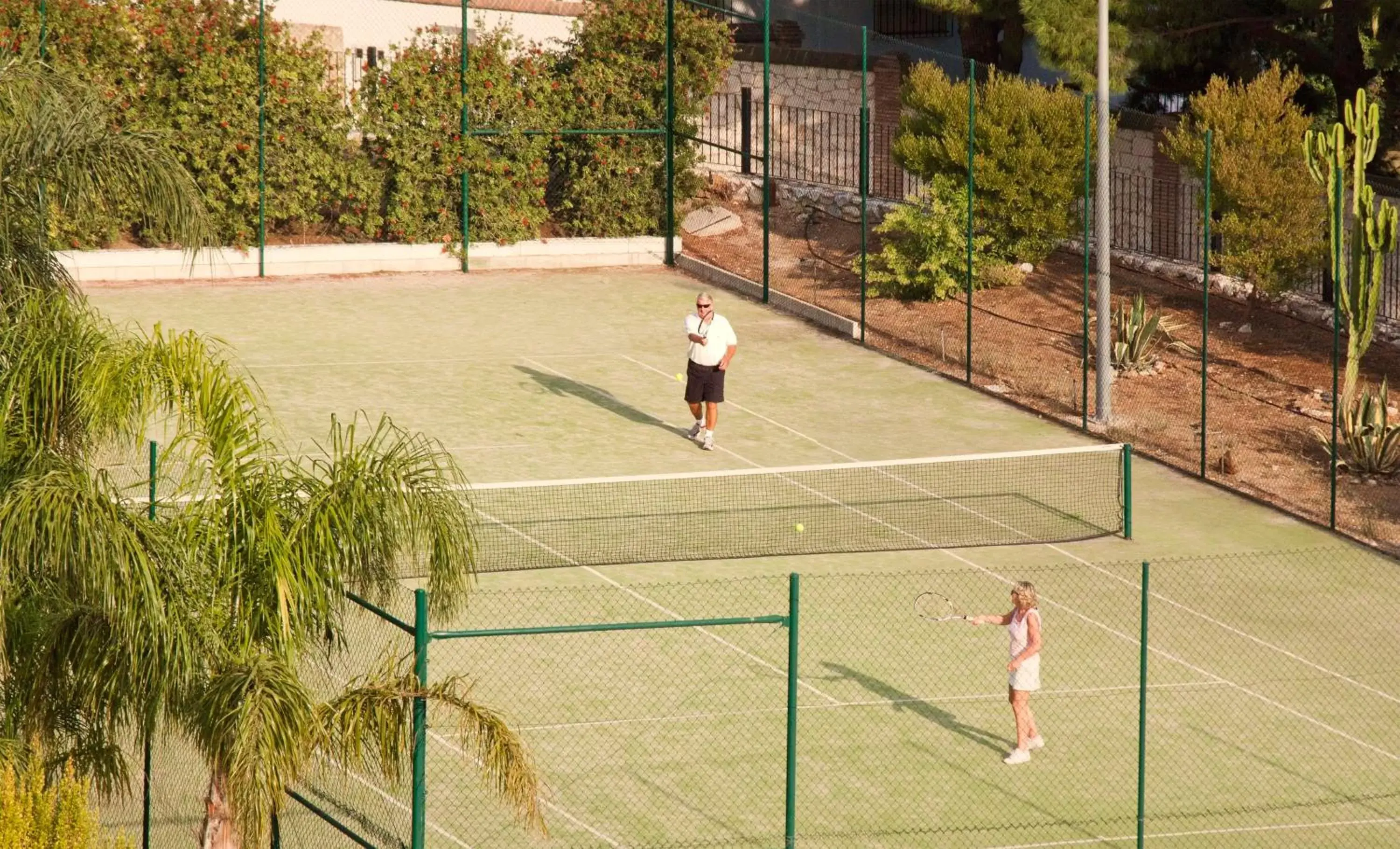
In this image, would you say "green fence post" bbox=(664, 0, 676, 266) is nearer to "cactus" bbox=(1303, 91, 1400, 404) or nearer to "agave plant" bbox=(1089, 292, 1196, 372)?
"agave plant" bbox=(1089, 292, 1196, 372)

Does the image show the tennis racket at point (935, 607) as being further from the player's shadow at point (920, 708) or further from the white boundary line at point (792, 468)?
the white boundary line at point (792, 468)

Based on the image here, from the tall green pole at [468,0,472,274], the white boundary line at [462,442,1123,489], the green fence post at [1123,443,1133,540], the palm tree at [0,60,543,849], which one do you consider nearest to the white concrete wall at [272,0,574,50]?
the tall green pole at [468,0,472,274]

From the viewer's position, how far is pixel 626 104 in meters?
29.8

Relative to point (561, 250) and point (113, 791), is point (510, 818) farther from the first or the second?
point (561, 250)

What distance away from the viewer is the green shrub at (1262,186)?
83.8 ft

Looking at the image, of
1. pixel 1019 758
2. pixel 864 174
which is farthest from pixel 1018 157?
pixel 1019 758

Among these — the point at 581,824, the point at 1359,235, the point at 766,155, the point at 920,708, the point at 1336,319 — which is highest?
the point at 766,155

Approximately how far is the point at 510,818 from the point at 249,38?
16304 millimetres

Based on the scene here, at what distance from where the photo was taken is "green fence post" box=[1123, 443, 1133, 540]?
64.8 feet

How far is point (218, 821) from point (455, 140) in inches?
719

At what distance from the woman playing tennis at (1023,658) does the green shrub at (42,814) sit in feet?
20.2

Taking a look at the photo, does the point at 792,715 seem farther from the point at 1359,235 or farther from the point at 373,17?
the point at 373,17

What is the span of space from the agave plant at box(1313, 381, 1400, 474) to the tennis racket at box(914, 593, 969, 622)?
5.96 m

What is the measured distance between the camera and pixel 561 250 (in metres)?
29.9
